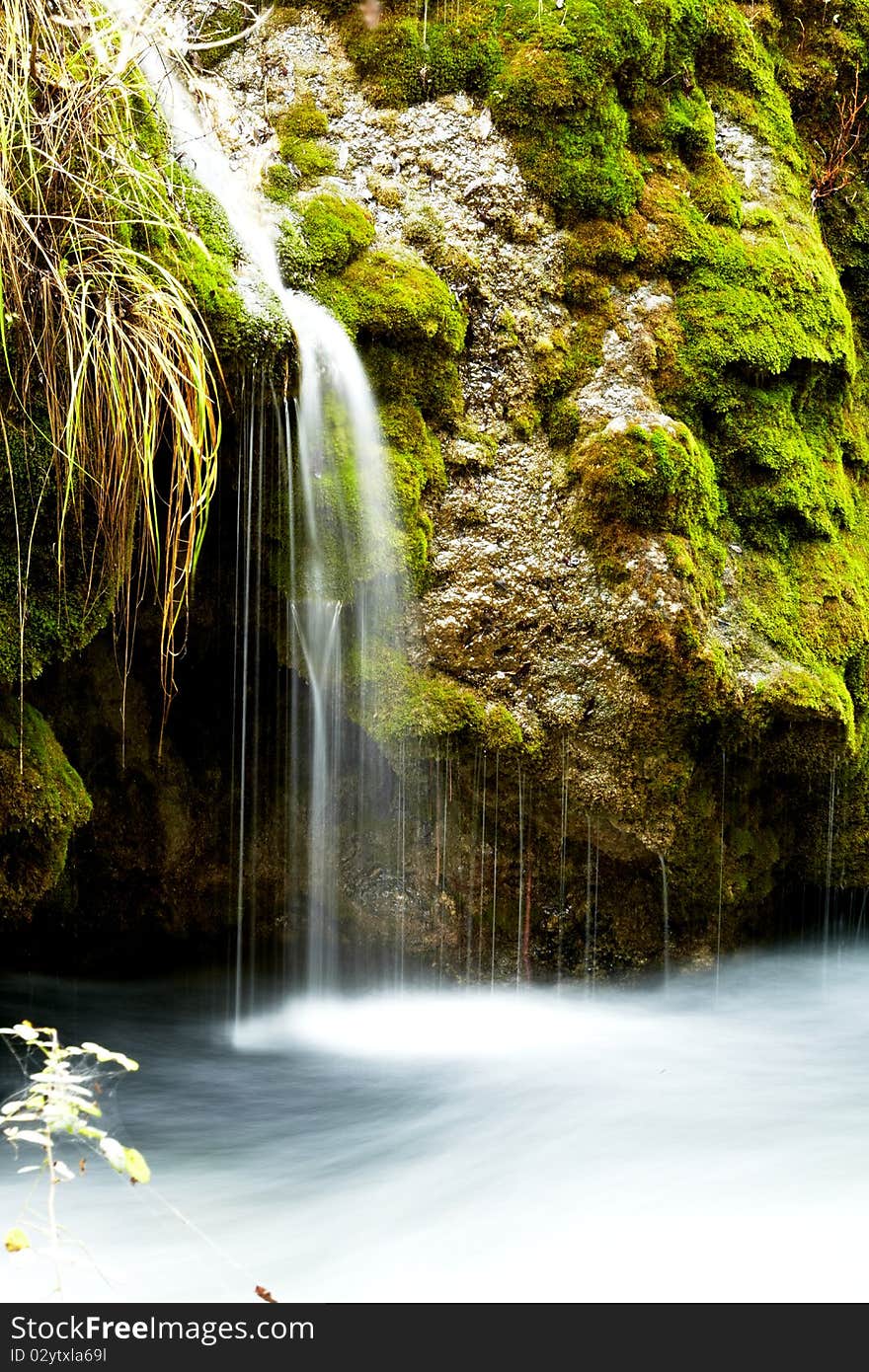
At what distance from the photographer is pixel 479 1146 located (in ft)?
12.4

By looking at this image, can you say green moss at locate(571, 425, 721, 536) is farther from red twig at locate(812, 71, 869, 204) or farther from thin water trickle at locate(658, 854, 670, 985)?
red twig at locate(812, 71, 869, 204)

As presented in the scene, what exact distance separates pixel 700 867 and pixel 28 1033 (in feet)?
11.1

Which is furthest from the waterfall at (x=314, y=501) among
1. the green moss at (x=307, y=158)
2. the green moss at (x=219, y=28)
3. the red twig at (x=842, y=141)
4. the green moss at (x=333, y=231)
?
the red twig at (x=842, y=141)

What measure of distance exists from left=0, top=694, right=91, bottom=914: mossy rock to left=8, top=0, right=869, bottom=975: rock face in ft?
4.29

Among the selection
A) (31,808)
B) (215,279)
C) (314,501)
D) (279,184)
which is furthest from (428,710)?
(279,184)

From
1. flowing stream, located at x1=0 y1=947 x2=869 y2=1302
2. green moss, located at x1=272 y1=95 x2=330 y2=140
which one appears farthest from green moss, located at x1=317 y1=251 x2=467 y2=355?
→ flowing stream, located at x1=0 y1=947 x2=869 y2=1302

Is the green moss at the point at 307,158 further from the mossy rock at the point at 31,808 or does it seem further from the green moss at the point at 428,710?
the mossy rock at the point at 31,808

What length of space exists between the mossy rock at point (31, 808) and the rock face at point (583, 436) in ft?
4.29

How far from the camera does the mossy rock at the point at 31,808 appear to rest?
3.93m

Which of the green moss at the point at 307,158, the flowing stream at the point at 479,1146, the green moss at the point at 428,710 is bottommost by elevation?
the flowing stream at the point at 479,1146

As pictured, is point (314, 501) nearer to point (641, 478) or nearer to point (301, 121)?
point (641, 478)

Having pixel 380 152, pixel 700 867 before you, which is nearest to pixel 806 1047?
pixel 700 867

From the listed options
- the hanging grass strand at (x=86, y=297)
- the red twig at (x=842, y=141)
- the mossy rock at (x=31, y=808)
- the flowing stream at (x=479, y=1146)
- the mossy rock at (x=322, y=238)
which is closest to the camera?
the flowing stream at (x=479, y=1146)

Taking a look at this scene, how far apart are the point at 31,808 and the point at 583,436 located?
2.58 m
